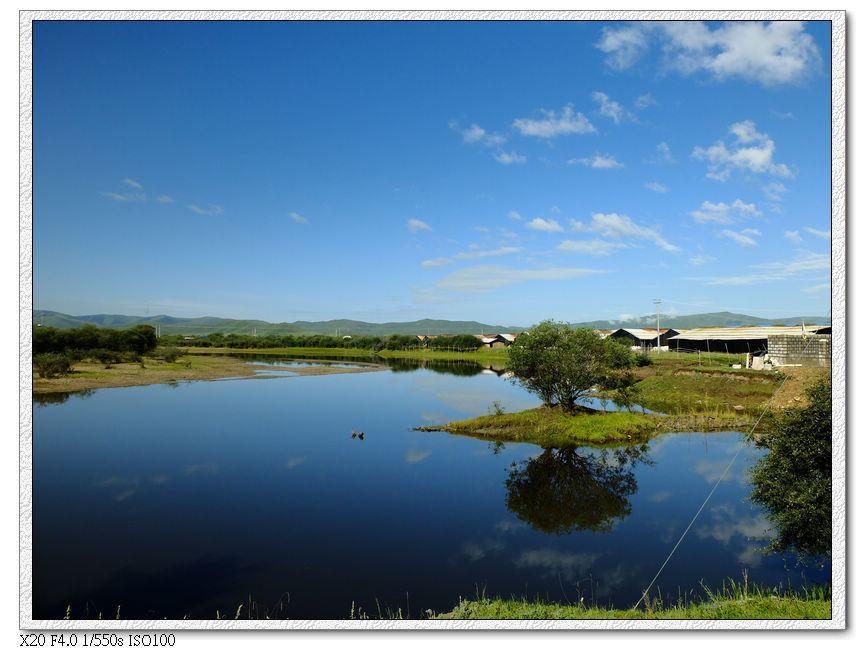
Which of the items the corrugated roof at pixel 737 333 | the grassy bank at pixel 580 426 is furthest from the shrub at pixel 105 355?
the corrugated roof at pixel 737 333

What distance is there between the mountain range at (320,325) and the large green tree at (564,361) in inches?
35.1

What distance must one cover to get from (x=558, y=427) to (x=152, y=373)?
1233 inches

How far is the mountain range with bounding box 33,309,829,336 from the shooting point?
1003cm

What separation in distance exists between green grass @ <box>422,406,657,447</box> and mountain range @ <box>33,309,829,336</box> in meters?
4.28

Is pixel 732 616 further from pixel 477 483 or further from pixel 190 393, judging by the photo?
pixel 190 393

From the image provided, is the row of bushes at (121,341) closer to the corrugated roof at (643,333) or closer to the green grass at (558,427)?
the green grass at (558,427)

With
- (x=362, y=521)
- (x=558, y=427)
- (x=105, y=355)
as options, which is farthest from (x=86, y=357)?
(x=558, y=427)

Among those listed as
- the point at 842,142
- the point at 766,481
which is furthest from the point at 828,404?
the point at 842,142

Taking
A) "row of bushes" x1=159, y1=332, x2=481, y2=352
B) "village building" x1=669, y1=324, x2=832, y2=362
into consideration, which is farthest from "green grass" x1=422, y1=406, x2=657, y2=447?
"row of bushes" x1=159, y1=332, x2=481, y2=352

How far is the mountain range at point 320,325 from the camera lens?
395 inches

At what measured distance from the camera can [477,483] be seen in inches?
521

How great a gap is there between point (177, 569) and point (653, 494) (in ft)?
38.1

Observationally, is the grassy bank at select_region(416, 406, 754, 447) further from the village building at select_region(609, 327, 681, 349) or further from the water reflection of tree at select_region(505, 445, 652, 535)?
the village building at select_region(609, 327, 681, 349)

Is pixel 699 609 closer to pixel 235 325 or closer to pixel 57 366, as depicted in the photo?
pixel 57 366
